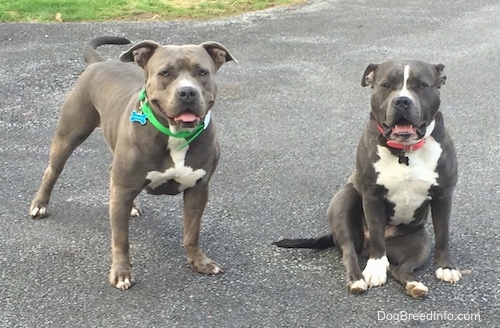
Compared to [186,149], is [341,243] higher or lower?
lower

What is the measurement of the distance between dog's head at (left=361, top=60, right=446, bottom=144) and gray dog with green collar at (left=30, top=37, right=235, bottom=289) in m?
1.00

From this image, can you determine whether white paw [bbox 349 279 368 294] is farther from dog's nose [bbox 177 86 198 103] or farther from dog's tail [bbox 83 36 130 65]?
dog's tail [bbox 83 36 130 65]

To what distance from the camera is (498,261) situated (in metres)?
5.02

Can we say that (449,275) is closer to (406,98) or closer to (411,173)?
(411,173)

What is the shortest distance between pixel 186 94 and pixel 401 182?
140 centimetres

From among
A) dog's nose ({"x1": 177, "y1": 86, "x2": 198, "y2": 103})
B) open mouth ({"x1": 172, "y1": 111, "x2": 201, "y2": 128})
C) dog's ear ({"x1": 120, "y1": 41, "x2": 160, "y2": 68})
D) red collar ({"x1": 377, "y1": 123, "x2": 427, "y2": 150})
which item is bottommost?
red collar ({"x1": 377, "y1": 123, "x2": 427, "y2": 150})

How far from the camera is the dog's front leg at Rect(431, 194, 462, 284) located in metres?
4.72

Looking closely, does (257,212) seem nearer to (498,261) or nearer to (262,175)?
(262,175)

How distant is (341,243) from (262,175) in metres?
1.80

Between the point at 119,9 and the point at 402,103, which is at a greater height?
the point at 402,103

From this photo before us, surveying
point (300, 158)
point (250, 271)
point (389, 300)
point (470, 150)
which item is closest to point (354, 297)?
point (389, 300)

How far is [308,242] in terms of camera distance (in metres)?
5.09

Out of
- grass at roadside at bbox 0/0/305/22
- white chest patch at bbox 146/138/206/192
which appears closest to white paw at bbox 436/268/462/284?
white chest patch at bbox 146/138/206/192

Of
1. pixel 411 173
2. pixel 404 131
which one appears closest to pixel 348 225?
pixel 411 173
